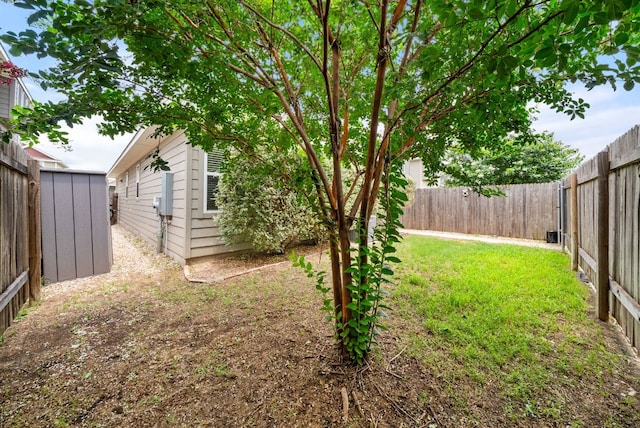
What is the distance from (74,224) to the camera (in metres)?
4.03

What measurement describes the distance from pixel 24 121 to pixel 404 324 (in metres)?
2.99

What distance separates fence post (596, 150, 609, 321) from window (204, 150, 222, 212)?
5239mm

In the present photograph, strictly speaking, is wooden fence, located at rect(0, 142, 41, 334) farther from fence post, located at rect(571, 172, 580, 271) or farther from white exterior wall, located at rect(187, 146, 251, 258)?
fence post, located at rect(571, 172, 580, 271)

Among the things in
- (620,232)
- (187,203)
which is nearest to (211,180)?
(187,203)

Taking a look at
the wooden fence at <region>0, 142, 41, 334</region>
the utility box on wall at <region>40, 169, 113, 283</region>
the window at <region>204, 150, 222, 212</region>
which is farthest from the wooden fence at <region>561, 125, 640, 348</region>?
the utility box on wall at <region>40, 169, 113, 283</region>

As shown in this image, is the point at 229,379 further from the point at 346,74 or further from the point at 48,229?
the point at 48,229

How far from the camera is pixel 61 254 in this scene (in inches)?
155

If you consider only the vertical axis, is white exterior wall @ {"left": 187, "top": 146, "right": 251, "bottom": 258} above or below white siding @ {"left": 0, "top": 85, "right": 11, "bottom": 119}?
below

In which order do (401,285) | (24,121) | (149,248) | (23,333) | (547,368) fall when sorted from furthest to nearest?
1. (149,248)
2. (401,285)
3. (23,333)
4. (547,368)
5. (24,121)

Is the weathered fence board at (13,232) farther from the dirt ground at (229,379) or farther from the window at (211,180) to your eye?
the window at (211,180)

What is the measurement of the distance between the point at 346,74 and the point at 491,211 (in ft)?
26.8

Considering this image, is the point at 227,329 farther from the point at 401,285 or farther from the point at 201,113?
the point at 401,285

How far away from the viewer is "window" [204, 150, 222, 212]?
5.13 metres

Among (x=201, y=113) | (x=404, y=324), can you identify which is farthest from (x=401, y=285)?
(x=201, y=113)
